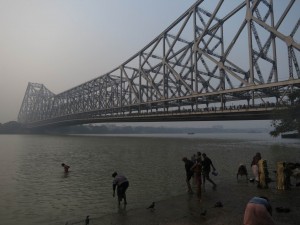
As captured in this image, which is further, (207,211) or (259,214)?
(207,211)

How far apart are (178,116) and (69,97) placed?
100 metres

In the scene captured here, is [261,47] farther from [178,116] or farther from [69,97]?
[69,97]

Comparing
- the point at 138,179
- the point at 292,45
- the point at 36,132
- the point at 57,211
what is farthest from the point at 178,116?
the point at 36,132

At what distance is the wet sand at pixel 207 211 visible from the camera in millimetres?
9148

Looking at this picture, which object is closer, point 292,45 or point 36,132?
point 292,45

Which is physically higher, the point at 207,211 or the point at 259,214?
the point at 259,214

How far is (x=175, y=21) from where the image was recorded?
88.5 meters

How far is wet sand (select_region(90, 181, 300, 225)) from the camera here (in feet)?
30.0

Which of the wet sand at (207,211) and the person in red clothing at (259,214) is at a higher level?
the person in red clothing at (259,214)

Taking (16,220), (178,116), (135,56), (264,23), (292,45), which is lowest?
(16,220)

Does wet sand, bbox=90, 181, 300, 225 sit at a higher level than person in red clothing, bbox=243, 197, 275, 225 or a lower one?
lower

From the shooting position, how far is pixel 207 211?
33.3 ft

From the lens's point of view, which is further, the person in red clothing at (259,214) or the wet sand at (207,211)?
the wet sand at (207,211)

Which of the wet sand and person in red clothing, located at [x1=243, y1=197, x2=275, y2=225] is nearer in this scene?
person in red clothing, located at [x1=243, y1=197, x2=275, y2=225]
